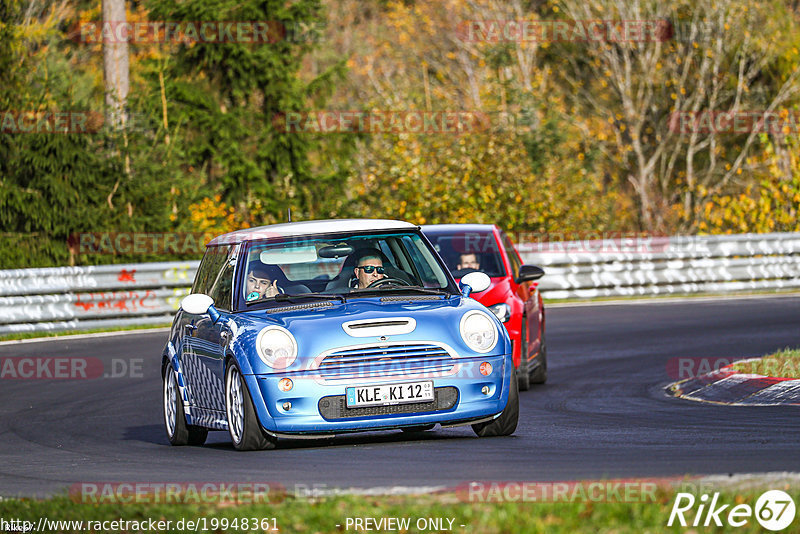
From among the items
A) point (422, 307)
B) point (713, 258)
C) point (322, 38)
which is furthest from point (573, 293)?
point (422, 307)

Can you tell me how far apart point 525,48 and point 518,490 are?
130 ft

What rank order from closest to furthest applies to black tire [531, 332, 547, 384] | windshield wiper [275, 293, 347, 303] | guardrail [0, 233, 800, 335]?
windshield wiper [275, 293, 347, 303] < black tire [531, 332, 547, 384] < guardrail [0, 233, 800, 335]

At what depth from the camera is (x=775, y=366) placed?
12977mm

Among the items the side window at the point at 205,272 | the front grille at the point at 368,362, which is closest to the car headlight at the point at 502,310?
the side window at the point at 205,272

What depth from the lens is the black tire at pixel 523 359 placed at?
546 inches

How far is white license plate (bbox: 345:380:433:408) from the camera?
9.03 meters

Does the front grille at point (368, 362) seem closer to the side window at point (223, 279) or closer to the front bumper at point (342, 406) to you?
the front bumper at point (342, 406)

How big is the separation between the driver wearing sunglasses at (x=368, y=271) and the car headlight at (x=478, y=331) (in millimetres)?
1125

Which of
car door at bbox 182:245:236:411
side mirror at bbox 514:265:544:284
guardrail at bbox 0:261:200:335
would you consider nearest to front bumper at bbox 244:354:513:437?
car door at bbox 182:245:236:411

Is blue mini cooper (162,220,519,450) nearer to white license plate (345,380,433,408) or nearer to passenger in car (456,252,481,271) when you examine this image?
white license plate (345,380,433,408)

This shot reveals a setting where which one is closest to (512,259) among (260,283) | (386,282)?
(386,282)

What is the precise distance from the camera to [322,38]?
108 feet

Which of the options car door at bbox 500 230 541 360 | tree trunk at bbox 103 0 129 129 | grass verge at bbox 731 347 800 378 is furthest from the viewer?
tree trunk at bbox 103 0 129 129

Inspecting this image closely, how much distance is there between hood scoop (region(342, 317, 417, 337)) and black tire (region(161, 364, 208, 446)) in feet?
7.07
